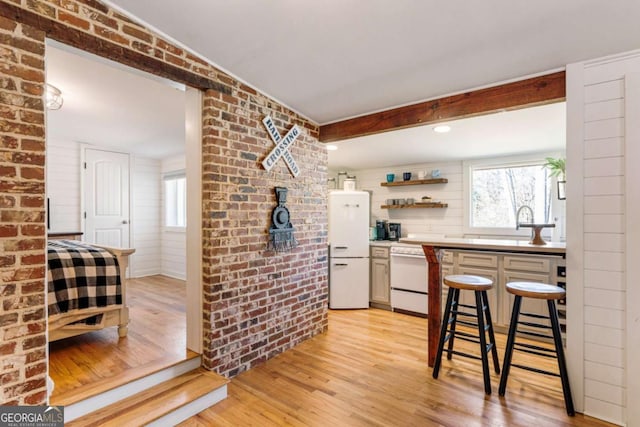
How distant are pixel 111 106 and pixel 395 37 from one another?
2844mm

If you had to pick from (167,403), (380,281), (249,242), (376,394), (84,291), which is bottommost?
(376,394)

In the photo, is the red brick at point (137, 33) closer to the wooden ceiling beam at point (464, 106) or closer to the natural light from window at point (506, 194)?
the wooden ceiling beam at point (464, 106)

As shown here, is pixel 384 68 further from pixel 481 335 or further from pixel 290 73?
pixel 481 335

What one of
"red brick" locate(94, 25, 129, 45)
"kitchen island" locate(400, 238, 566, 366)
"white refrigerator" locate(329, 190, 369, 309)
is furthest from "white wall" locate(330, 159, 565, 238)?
"red brick" locate(94, 25, 129, 45)

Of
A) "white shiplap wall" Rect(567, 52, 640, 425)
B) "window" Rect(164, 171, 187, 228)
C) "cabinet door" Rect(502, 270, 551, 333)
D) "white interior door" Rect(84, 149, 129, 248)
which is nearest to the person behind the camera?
"white shiplap wall" Rect(567, 52, 640, 425)

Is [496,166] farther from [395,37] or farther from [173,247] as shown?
[173,247]

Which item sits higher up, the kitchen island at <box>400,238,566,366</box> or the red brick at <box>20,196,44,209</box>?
the red brick at <box>20,196,44,209</box>

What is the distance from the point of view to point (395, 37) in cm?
192

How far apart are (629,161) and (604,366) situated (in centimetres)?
126

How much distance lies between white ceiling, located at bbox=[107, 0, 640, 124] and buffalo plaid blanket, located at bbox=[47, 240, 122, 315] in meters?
1.94

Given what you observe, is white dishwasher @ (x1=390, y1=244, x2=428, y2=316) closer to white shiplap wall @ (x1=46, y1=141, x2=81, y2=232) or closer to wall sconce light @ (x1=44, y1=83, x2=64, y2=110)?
wall sconce light @ (x1=44, y1=83, x2=64, y2=110)

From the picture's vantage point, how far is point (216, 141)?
2334 millimetres

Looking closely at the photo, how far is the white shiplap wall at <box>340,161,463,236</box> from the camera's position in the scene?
448cm

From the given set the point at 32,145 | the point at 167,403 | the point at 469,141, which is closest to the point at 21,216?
the point at 32,145
